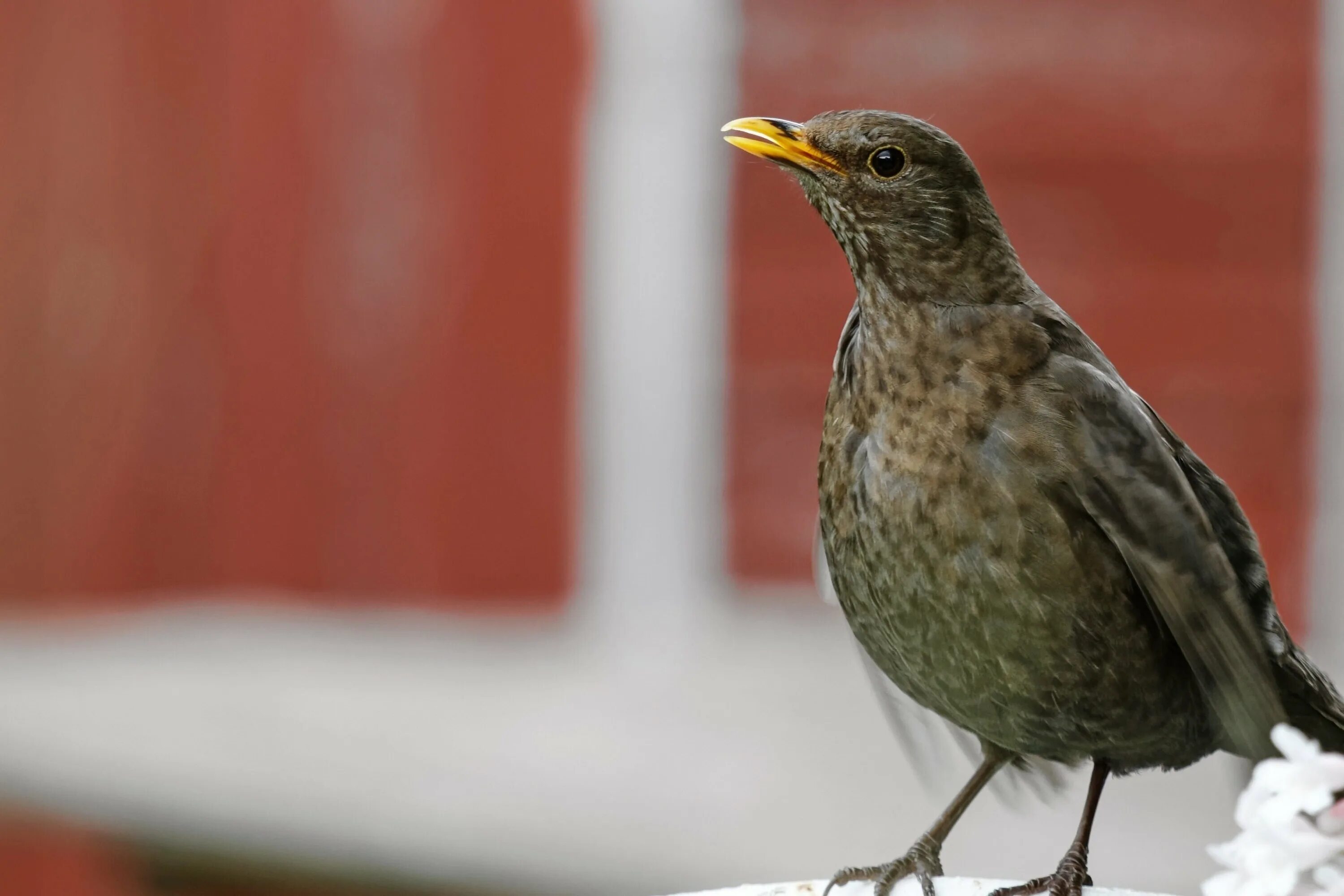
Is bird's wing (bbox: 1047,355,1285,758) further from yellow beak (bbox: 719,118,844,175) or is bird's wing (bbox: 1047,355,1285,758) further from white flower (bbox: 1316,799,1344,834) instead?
white flower (bbox: 1316,799,1344,834)

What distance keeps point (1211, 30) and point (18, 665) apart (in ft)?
13.6

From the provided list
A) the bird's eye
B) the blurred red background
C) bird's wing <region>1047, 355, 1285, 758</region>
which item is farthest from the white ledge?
the blurred red background

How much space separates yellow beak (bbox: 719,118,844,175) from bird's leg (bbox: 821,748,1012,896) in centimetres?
76

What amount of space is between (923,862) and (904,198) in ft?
2.51

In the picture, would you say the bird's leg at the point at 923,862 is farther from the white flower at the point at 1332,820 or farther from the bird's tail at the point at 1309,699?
the white flower at the point at 1332,820

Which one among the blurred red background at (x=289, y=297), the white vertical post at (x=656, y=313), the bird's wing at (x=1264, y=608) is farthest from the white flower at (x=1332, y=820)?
the blurred red background at (x=289, y=297)

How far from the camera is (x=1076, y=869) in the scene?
1.91 m

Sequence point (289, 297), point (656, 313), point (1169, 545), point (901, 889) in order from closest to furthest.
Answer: point (1169, 545), point (901, 889), point (656, 313), point (289, 297)

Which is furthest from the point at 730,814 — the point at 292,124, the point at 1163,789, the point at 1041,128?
the point at 292,124

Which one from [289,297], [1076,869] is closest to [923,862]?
[1076,869]

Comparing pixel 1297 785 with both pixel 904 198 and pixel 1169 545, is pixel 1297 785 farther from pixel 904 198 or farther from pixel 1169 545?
pixel 904 198

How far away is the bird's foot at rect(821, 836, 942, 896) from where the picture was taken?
6.40 feet

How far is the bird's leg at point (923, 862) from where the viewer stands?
195cm

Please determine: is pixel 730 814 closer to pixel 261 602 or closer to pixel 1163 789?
pixel 1163 789
